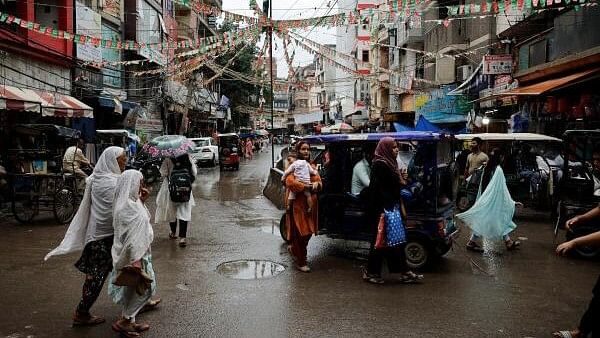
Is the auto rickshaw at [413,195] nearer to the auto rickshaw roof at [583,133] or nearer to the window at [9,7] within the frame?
the auto rickshaw roof at [583,133]

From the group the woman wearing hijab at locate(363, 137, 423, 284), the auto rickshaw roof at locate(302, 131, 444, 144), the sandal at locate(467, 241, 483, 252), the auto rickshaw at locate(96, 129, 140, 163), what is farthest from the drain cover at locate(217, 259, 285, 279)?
the auto rickshaw at locate(96, 129, 140, 163)

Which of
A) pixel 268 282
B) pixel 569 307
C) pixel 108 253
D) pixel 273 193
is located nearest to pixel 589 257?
pixel 569 307

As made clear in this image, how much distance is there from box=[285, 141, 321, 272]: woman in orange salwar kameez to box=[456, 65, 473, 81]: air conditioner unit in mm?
18340

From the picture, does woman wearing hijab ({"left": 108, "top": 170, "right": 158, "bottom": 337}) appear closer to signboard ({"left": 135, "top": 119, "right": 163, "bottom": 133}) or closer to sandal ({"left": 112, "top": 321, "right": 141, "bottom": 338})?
sandal ({"left": 112, "top": 321, "right": 141, "bottom": 338})

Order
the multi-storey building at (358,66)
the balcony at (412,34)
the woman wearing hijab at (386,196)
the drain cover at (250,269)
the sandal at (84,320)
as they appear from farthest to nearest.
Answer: the multi-storey building at (358,66) → the balcony at (412,34) → the drain cover at (250,269) → the woman wearing hijab at (386,196) → the sandal at (84,320)

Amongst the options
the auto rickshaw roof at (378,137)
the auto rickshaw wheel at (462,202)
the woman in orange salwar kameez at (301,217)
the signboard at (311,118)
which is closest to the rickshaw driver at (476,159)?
the auto rickshaw wheel at (462,202)

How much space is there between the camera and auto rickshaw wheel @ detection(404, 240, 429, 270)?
7.41 m

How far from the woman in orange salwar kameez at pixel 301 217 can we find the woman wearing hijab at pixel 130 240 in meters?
2.69

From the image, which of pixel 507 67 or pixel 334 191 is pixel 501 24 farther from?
pixel 334 191

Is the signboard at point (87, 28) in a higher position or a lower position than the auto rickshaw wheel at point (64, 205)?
higher

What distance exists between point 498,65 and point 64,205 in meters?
14.4

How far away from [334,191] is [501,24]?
13.8 m

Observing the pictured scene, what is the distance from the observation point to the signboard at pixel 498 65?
17.9m

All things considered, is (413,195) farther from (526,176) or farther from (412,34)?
(412,34)
